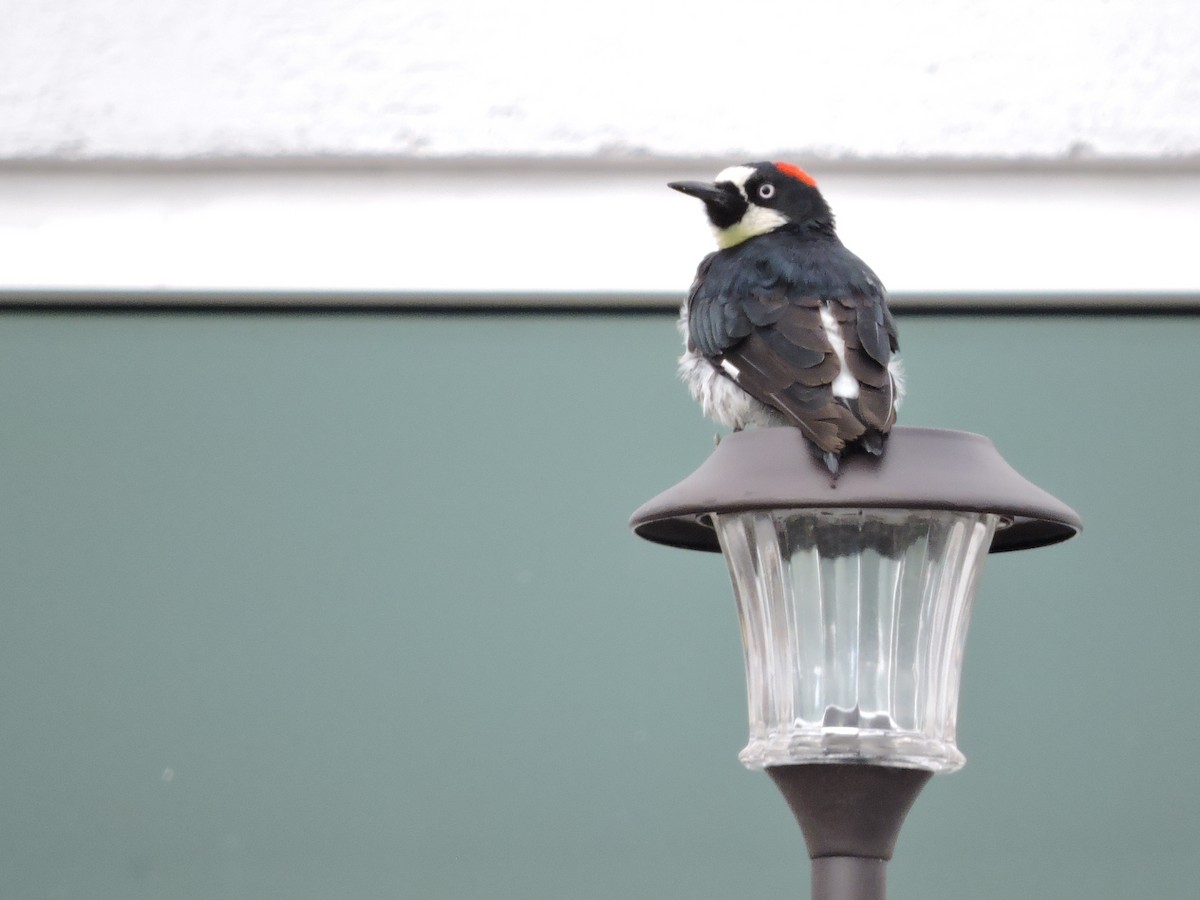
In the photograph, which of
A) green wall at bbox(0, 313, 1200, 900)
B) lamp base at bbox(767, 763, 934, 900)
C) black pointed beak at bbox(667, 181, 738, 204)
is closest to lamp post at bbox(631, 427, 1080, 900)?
lamp base at bbox(767, 763, 934, 900)

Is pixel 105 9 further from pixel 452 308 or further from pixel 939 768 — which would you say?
pixel 939 768

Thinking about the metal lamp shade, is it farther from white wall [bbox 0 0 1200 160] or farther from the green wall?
white wall [bbox 0 0 1200 160]

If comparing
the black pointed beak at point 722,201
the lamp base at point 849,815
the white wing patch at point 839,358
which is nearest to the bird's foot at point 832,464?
the white wing patch at point 839,358

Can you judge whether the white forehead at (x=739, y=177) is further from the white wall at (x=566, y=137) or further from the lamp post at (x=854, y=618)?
the lamp post at (x=854, y=618)

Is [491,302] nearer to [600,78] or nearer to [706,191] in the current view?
[600,78]

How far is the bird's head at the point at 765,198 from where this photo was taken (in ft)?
13.3

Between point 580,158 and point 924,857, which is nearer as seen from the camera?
point 924,857

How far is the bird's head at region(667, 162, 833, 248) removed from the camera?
4043 mm

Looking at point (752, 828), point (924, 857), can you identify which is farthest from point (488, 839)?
point (924, 857)

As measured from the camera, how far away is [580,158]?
5203mm

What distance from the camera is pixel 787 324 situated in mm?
2771

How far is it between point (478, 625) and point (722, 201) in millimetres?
1762

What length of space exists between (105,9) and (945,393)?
313cm

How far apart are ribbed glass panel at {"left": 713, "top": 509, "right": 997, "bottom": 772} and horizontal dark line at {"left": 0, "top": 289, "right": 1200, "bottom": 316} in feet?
10.1
